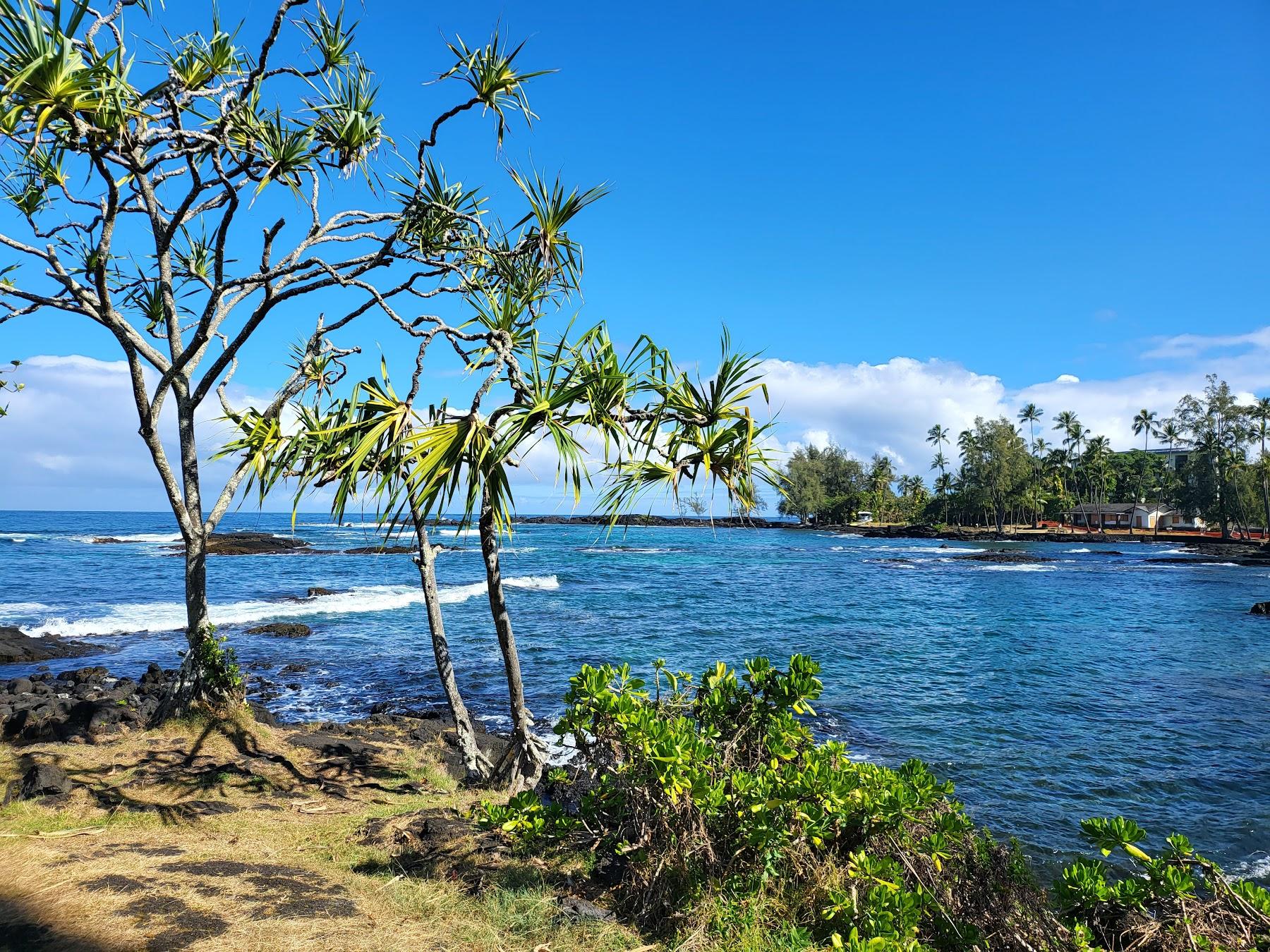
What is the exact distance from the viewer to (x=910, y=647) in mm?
21719

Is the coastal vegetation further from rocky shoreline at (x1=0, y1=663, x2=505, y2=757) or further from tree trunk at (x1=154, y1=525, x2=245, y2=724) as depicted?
rocky shoreline at (x1=0, y1=663, x2=505, y2=757)

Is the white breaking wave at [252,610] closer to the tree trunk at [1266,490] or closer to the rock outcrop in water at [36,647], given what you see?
the rock outcrop in water at [36,647]

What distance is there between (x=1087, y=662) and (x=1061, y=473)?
91315mm

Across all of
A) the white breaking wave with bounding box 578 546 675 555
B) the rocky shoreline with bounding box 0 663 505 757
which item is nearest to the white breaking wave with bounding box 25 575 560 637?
the rocky shoreline with bounding box 0 663 505 757

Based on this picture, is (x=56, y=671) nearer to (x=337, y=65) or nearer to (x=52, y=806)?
(x=52, y=806)

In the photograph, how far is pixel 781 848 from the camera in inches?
184

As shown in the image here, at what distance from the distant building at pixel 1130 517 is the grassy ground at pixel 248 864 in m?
98.5

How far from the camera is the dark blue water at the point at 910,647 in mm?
10750

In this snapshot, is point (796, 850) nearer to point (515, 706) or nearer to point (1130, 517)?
point (515, 706)

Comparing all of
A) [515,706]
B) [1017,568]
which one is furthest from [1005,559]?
[515,706]

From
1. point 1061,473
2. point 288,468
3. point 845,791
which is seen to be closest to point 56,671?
point 288,468

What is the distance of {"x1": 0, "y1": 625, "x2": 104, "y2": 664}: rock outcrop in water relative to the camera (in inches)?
703

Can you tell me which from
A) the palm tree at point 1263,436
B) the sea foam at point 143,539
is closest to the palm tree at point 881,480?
the palm tree at point 1263,436

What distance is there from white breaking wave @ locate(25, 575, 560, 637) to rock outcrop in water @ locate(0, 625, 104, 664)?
4.88 feet
